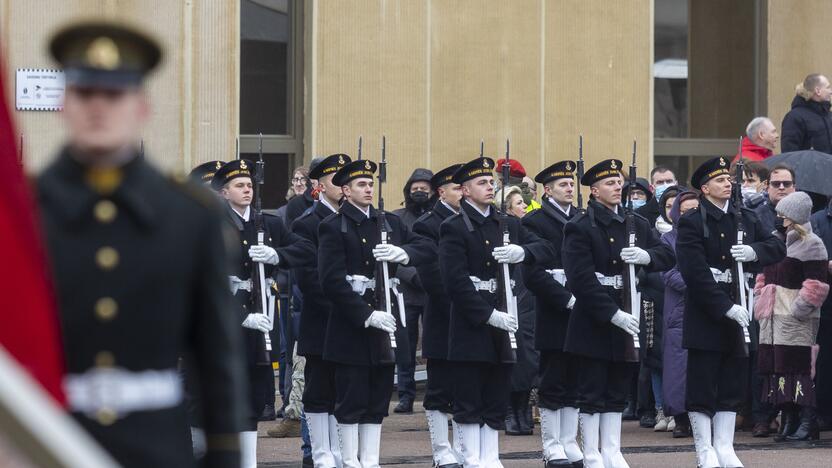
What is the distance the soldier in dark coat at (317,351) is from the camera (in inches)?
412

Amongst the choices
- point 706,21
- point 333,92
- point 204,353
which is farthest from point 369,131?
point 204,353

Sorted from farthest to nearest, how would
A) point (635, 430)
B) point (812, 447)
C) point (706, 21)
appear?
point (706, 21), point (635, 430), point (812, 447)

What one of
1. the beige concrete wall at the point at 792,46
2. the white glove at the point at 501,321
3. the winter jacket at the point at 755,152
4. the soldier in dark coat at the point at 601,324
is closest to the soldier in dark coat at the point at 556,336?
the soldier in dark coat at the point at 601,324

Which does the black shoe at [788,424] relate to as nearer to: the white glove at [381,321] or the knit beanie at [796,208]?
the knit beanie at [796,208]

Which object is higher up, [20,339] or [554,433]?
[20,339]

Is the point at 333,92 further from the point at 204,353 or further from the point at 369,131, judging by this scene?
the point at 204,353

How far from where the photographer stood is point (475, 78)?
17453 mm

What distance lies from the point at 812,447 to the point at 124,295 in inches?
355

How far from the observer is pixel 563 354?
1083 cm

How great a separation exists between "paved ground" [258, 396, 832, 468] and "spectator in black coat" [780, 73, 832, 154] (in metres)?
3.12

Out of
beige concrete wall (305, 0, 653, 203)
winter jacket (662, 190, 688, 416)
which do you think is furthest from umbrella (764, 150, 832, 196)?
beige concrete wall (305, 0, 653, 203)

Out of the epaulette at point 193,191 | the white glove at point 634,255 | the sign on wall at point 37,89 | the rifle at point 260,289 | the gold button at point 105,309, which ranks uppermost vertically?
the sign on wall at point 37,89

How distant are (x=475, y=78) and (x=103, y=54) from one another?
14.0 m

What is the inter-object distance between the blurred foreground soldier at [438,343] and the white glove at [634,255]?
1088 millimetres
